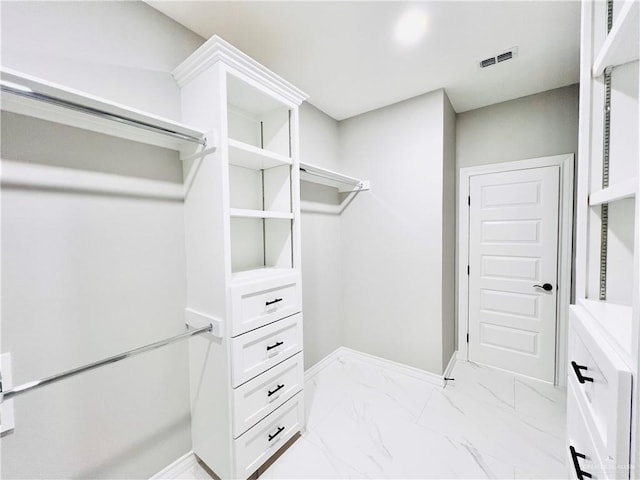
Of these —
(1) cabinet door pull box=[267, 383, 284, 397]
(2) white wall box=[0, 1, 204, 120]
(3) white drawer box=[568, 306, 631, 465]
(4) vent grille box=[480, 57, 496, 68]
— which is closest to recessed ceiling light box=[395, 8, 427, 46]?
(4) vent grille box=[480, 57, 496, 68]

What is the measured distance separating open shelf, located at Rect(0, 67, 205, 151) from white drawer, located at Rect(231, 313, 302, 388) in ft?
3.53

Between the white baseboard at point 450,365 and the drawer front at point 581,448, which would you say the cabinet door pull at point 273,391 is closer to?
the drawer front at point 581,448

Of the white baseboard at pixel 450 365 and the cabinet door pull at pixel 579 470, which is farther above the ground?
the cabinet door pull at pixel 579 470

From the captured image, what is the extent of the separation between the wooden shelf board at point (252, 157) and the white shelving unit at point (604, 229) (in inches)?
55.2

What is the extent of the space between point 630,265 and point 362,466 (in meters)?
1.66

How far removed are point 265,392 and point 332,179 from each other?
1763 mm

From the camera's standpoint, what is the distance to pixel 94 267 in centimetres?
121

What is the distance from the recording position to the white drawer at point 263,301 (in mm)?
1348

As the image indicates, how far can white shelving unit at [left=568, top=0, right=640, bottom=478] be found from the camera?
65 centimetres

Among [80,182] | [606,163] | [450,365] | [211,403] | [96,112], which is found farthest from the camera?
[450,365]

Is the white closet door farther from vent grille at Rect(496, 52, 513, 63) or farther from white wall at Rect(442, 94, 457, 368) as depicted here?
vent grille at Rect(496, 52, 513, 63)

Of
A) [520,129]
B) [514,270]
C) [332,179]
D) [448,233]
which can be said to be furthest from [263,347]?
[520,129]

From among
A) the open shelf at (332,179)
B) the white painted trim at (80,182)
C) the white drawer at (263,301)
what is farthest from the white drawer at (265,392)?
the open shelf at (332,179)

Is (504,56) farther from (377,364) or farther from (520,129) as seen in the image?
(377,364)
